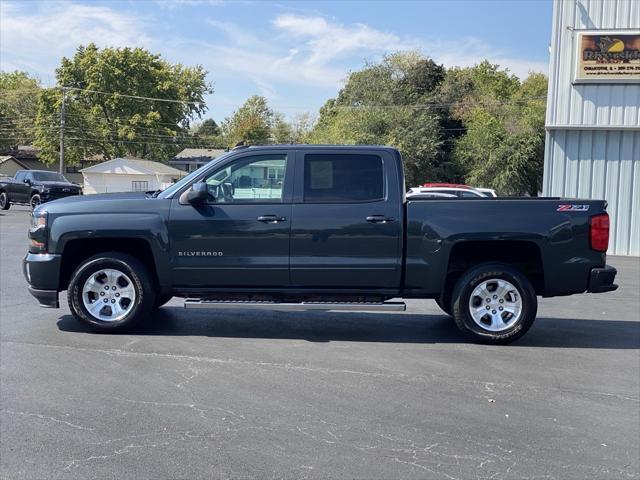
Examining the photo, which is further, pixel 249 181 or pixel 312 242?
pixel 249 181

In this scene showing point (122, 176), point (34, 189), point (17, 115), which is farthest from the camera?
point (17, 115)

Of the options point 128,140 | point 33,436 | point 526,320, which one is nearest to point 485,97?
point 128,140

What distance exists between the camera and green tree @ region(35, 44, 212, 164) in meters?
63.9

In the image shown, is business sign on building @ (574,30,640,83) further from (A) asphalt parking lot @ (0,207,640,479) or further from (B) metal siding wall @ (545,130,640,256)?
(A) asphalt parking lot @ (0,207,640,479)

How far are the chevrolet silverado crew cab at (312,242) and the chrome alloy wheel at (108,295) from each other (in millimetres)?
12

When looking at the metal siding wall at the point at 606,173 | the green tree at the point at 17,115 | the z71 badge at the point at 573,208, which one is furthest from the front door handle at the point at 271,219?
the green tree at the point at 17,115

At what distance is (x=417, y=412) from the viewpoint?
5.20 metres

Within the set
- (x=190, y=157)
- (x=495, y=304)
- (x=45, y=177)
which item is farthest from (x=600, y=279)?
(x=190, y=157)

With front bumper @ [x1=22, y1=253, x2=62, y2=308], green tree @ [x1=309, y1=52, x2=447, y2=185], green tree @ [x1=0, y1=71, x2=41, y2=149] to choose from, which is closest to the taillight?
front bumper @ [x1=22, y1=253, x2=62, y2=308]

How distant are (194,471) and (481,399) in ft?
8.25

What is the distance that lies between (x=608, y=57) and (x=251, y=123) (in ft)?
214

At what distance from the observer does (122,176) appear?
59781 mm

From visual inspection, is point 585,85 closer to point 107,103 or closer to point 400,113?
point 400,113

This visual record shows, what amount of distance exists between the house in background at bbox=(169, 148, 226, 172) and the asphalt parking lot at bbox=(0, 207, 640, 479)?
6331cm
